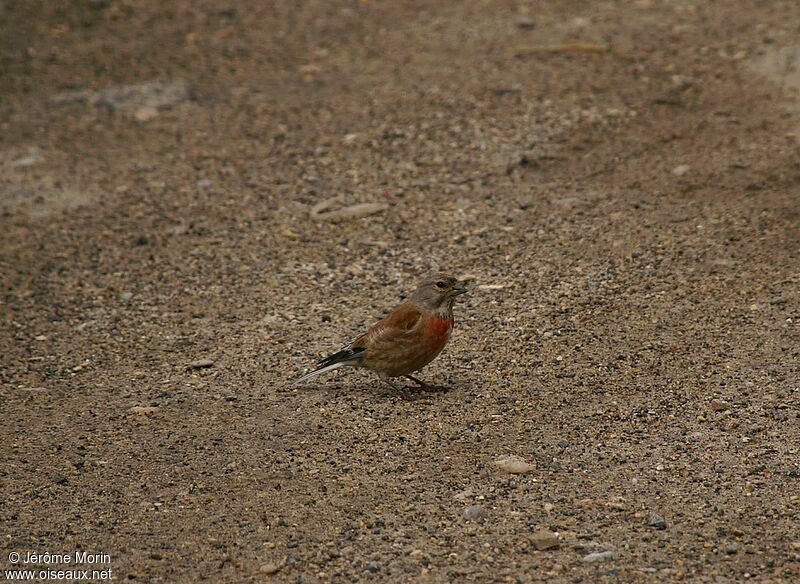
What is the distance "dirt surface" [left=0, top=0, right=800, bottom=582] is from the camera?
16.1 feet

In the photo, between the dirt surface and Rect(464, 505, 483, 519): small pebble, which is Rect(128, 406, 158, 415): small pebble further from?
Rect(464, 505, 483, 519): small pebble

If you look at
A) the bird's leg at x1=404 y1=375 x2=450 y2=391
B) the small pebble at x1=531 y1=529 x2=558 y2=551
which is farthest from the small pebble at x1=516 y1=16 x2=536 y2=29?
the small pebble at x1=531 y1=529 x2=558 y2=551

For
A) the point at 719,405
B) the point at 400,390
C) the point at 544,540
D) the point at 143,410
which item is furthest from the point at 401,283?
the point at 544,540

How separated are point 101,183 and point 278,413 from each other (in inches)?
161

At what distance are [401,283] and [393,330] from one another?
56.8 inches

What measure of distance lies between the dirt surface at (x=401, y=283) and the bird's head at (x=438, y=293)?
0.45 meters

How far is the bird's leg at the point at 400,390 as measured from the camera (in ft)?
20.2

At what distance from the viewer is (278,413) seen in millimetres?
6016

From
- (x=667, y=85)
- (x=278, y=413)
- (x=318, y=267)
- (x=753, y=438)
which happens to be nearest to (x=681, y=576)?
(x=753, y=438)

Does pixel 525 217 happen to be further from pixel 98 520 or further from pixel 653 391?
pixel 98 520

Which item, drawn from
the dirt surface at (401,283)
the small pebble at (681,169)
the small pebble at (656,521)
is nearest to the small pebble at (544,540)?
the dirt surface at (401,283)

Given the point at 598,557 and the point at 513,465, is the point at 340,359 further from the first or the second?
the point at 598,557

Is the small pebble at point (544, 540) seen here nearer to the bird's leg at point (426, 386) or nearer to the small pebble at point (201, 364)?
the bird's leg at point (426, 386)

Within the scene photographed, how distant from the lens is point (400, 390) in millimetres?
6223
